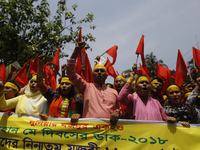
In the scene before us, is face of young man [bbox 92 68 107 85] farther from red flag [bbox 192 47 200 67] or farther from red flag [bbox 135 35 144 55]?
red flag [bbox 192 47 200 67]

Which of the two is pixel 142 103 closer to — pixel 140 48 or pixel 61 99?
pixel 61 99

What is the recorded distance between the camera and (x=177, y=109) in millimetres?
3143

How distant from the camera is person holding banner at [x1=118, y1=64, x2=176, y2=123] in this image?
2680 mm

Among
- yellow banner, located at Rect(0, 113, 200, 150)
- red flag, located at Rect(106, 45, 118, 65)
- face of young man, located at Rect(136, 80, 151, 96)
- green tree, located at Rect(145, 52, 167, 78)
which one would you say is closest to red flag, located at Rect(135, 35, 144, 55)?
red flag, located at Rect(106, 45, 118, 65)

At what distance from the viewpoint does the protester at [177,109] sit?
2855 millimetres

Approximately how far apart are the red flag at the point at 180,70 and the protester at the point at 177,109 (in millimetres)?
1277

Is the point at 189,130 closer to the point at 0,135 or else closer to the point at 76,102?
the point at 76,102

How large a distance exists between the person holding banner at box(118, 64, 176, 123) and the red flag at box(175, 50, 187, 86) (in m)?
1.83

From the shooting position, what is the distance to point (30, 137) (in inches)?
110

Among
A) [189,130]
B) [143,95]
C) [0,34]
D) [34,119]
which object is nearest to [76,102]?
[34,119]

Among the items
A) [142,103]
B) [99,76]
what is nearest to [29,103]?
[99,76]

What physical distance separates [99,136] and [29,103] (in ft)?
4.67

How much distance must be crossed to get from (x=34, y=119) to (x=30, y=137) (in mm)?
287

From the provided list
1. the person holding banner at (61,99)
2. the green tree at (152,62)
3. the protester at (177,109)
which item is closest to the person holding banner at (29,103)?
the person holding banner at (61,99)
